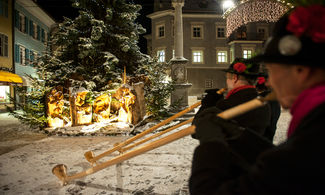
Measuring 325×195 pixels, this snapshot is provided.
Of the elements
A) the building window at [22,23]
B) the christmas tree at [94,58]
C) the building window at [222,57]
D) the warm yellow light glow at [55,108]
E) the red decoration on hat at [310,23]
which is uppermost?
the building window at [22,23]

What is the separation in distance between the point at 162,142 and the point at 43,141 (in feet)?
20.7

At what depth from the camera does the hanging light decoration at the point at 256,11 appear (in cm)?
501

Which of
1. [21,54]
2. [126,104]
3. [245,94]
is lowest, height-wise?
[126,104]

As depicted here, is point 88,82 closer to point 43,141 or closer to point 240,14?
point 43,141

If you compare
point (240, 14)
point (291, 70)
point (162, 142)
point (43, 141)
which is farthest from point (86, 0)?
point (291, 70)

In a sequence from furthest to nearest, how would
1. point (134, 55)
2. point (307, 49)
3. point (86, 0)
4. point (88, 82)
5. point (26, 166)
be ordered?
point (134, 55)
point (86, 0)
point (88, 82)
point (26, 166)
point (307, 49)

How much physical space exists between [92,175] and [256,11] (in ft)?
17.7

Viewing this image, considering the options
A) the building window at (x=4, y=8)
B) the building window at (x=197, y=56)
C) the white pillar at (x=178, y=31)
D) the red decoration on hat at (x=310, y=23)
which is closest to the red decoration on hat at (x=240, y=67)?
the red decoration on hat at (x=310, y=23)

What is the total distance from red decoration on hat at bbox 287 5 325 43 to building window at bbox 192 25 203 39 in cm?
3109

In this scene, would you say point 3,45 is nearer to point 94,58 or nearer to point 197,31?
point 94,58

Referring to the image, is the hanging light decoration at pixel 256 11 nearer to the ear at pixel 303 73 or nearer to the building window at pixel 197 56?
the ear at pixel 303 73

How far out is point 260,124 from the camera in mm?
1972

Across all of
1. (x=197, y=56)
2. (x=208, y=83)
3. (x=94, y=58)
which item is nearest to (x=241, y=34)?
(x=197, y=56)

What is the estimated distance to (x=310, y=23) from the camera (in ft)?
2.87
